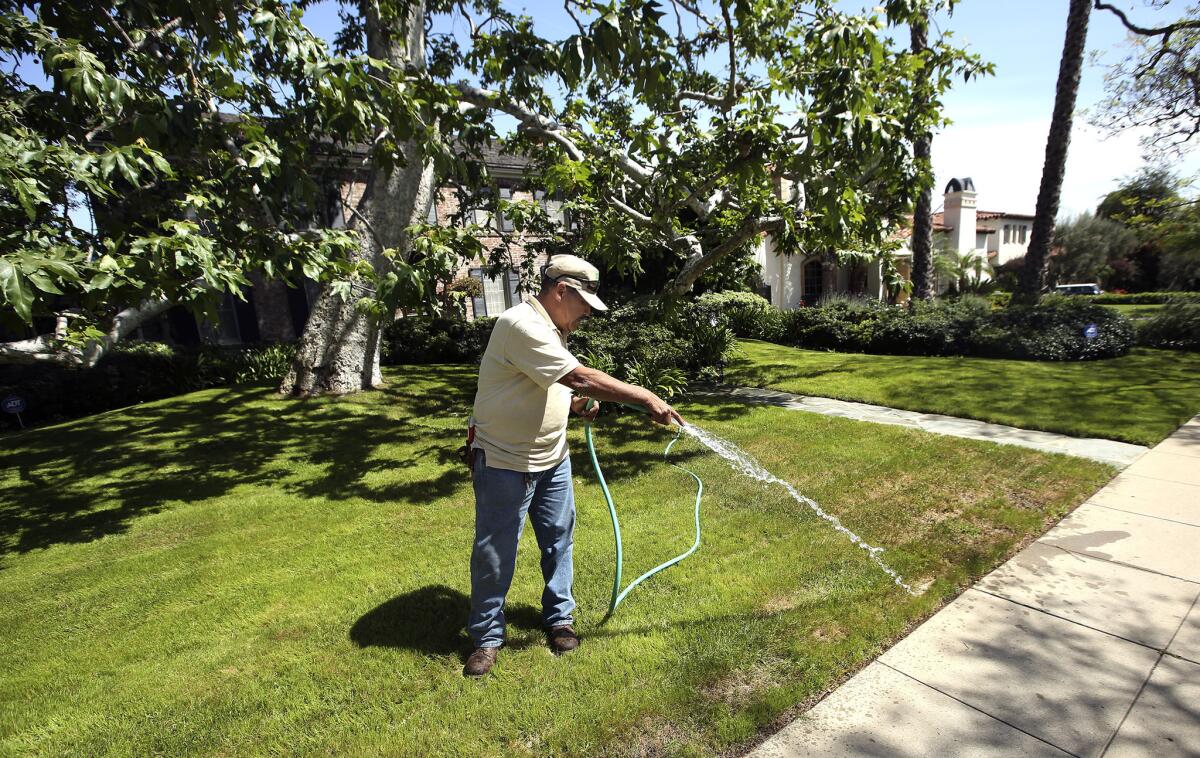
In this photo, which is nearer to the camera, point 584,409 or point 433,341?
point 584,409

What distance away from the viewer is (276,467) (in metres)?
7.23

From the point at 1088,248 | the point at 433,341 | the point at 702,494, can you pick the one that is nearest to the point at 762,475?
the point at 702,494

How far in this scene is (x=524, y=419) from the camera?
2.83 meters

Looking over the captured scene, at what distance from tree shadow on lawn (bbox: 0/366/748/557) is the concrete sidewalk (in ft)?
11.6

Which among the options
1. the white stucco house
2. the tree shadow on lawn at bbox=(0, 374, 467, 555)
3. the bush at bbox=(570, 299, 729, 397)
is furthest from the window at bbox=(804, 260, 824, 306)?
the tree shadow on lawn at bbox=(0, 374, 467, 555)

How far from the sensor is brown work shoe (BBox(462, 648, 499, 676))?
9.95 feet

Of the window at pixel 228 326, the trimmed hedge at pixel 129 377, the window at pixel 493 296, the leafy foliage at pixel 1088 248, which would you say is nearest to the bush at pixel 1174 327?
the window at pixel 493 296

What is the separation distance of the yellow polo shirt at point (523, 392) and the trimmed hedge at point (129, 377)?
36.9ft

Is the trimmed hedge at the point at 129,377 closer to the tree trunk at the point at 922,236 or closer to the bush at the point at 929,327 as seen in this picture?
the bush at the point at 929,327

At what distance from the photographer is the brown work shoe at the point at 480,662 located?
303 centimetres

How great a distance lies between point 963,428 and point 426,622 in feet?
22.1

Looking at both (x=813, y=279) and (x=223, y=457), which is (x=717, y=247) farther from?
(x=813, y=279)

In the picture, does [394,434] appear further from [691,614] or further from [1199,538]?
[1199,538]

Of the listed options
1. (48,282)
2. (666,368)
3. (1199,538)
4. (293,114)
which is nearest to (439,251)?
(293,114)
